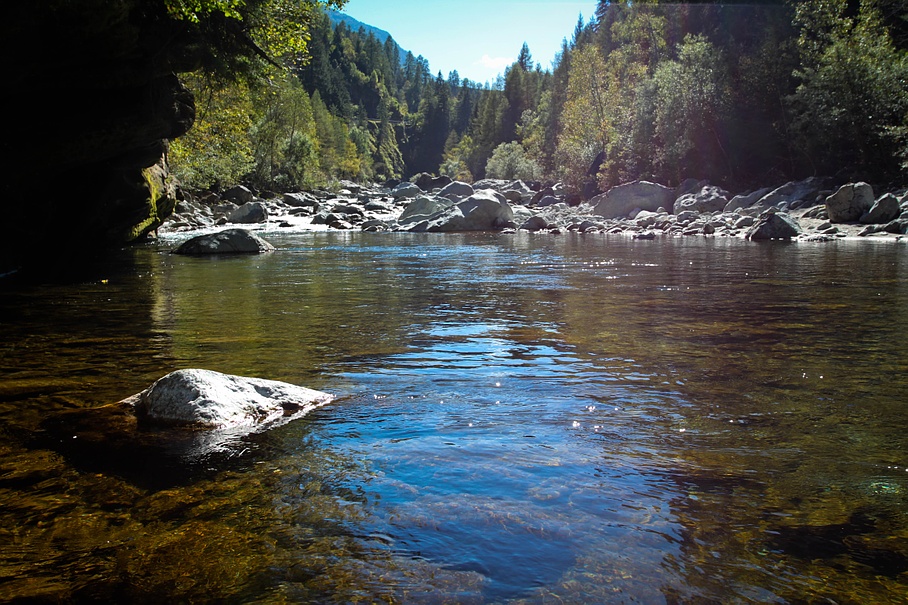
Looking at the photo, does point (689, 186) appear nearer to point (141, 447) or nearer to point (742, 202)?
point (742, 202)

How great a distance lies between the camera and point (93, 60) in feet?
31.1

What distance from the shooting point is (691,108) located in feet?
135

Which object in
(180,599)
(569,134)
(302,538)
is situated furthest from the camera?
(569,134)

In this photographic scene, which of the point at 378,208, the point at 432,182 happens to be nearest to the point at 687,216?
the point at 378,208

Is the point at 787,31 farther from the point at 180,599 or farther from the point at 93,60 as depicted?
the point at 180,599

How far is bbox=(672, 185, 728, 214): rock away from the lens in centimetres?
3369

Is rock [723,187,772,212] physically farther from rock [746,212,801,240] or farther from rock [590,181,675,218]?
rock [746,212,801,240]

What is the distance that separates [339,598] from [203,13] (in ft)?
38.2

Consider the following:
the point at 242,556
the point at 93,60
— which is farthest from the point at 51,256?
the point at 242,556

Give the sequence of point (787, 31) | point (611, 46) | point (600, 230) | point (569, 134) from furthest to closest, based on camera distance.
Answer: point (611, 46) < point (569, 134) < point (787, 31) < point (600, 230)

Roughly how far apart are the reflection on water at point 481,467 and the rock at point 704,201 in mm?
27582

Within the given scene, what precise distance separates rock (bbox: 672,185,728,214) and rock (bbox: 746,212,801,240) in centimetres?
1007

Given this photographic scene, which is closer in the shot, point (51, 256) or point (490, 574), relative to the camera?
point (490, 574)

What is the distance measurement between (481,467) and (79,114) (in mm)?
10624
